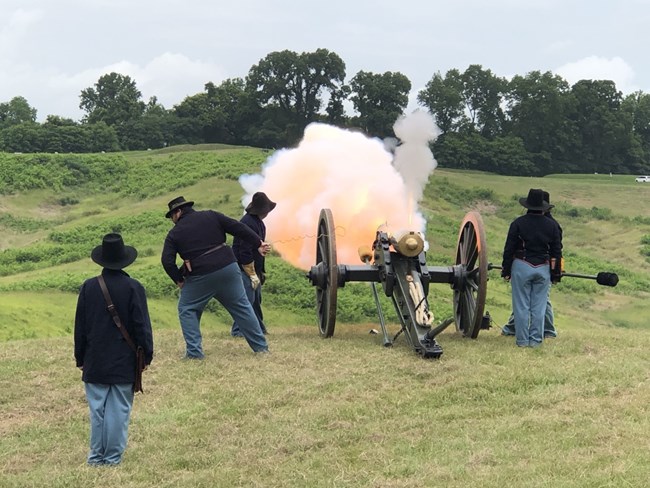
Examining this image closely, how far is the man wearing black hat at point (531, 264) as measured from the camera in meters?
7.69

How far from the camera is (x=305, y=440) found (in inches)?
189

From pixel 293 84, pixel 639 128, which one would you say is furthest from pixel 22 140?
pixel 639 128

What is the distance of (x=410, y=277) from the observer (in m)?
8.11

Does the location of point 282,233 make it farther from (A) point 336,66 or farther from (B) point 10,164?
(A) point 336,66

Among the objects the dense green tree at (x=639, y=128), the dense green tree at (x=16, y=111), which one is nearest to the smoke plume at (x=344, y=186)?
the dense green tree at (x=639, y=128)

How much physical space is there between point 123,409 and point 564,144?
6042 centimetres

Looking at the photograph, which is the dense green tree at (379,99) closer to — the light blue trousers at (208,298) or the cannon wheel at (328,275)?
the cannon wheel at (328,275)

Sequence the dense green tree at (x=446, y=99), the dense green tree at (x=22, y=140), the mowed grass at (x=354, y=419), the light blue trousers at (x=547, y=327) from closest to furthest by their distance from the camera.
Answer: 1. the mowed grass at (x=354, y=419)
2. the light blue trousers at (x=547, y=327)
3. the dense green tree at (x=22, y=140)
4. the dense green tree at (x=446, y=99)

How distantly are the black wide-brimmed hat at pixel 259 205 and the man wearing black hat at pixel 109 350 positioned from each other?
4.10m

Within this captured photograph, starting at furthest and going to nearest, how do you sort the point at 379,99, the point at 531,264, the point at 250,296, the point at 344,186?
the point at 379,99, the point at 344,186, the point at 250,296, the point at 531,264

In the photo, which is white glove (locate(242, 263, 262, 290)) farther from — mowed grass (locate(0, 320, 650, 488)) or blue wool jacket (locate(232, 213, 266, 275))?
mowed grass (locate(0, 320, 650, 488))

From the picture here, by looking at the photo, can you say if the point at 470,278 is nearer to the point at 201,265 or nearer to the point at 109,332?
the point at 201,265

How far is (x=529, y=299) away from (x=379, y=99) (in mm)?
31260

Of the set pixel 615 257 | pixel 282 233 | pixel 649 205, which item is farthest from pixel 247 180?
pixel 649 205
